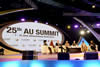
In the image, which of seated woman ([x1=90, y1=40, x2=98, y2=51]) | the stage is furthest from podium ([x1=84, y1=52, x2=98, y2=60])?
seated woman ([x1=90, y1=40, x2=98, y2=51])

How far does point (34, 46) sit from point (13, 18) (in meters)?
1.80

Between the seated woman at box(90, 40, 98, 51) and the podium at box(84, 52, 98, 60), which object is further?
the seated woman at box(90, 40, 98, 51)

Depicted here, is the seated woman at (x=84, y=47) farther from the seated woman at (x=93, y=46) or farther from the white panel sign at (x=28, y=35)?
the white panel sign at (x=28, y=35)

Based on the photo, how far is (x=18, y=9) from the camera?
6.25m

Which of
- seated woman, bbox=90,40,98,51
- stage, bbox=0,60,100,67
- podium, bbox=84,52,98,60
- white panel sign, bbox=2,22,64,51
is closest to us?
stage, bbox=0,60,100,67

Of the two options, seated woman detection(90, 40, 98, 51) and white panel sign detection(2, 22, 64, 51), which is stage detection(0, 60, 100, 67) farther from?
seated woman detection(90, 40, 98, 51)

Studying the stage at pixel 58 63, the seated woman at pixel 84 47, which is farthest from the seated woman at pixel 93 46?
the stage at pixel 58 63

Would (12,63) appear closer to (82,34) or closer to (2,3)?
(2,3)

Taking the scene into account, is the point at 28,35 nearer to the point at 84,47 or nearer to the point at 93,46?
the point at 84,47

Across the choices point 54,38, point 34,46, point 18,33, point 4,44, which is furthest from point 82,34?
point 4,44

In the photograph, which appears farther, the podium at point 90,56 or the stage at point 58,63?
the podium at point 90,56

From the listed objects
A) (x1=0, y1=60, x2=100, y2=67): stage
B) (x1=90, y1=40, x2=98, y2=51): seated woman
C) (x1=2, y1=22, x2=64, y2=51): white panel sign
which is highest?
(x1=2, y1=22, x2=64, y2=51): white panel sign

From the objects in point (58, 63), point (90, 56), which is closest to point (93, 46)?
point (90, 56)

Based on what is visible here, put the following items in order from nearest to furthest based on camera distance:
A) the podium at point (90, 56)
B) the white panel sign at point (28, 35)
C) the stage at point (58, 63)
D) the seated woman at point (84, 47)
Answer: the stage at point (58, 63) < the podium at point (90, 56) < the white panel sign at point (28, 35) < the seated woman at point (84, 47)
